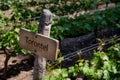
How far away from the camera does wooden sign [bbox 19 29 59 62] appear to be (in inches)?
127

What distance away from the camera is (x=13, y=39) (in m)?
5.02

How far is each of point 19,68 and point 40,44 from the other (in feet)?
8.30

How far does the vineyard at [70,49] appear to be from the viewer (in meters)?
3.75

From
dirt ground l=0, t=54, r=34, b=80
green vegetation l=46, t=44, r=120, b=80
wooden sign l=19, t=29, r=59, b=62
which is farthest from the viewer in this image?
dirt ground l=0, t=54, r=34, b=80

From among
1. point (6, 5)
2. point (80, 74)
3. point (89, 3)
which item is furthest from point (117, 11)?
point (6, 5)

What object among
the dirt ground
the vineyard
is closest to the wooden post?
the vineyard

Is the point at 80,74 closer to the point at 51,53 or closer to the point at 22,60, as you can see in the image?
the point at 51,53

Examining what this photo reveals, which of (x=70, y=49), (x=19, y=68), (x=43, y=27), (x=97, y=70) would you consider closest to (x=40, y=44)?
(x=43, y=27)

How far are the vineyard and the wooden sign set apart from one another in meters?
Answer: 0.20

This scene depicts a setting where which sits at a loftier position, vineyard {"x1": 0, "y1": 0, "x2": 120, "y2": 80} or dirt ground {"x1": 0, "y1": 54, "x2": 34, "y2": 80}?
vineyard {"x1": 0, "y1": 0, "x2": 120, "y2": 80}

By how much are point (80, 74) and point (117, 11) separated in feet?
9.60

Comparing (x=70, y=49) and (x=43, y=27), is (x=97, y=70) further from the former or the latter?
(x=70, y=49)

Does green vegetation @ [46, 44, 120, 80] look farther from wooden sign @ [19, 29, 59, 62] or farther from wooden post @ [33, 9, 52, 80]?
wooden sign @ [19, 29, 59, 62]

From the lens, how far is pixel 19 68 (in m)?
5.75
